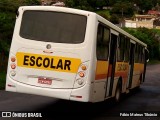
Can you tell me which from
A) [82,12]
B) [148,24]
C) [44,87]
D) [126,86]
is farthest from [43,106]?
[148,24]

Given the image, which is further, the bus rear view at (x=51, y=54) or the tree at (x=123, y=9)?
the tree at (x=123, y=9)

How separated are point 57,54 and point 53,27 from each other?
0.79 meters

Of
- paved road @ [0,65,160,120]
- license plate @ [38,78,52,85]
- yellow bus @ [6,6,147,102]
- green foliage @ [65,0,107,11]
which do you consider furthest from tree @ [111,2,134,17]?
license plate @ [38,78,52,85]

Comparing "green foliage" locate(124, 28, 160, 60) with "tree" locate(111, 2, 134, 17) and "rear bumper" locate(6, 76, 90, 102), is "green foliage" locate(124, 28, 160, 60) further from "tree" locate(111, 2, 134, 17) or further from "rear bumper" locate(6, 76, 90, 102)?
"tree" locate(111, 2, 134, 17)

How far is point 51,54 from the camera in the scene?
11352 millimetres

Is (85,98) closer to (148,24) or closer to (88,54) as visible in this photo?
(88,54)

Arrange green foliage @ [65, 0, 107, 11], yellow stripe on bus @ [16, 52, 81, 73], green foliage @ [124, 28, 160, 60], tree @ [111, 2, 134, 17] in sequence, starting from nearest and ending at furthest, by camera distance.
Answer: yellow stripe on bus @ [16, 52, 81, 73] → green foliage @ [124, 28, 160, 60] → green foliage @ [65, 0, 107, 11] → tree @ [111, 2, 134, 17]

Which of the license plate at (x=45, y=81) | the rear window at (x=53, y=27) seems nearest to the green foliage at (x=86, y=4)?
the rear window at (x=53, y=27)

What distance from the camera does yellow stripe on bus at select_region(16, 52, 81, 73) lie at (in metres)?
11.2

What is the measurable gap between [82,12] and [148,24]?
17132cm

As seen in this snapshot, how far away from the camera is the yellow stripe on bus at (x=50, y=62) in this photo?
11.2 m

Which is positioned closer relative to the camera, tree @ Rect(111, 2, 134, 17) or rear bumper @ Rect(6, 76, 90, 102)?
rear bumper @ Rect(6, 76, 90, 102)

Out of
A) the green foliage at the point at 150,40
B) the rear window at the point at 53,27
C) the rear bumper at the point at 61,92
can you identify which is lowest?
the green foliage at the point at 150,40

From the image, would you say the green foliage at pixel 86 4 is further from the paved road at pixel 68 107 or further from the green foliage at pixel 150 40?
the paved road at pixel 68 107
